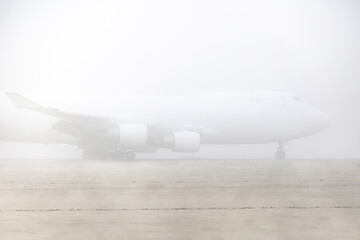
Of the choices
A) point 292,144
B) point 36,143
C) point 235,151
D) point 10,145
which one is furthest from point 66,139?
point 292,144

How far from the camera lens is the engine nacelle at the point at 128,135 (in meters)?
26.7

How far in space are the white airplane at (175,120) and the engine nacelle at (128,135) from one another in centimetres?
93

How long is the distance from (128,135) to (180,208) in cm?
1766

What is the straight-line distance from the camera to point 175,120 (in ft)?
95.8

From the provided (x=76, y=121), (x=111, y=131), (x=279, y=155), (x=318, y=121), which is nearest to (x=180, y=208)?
(x=111, y=131)

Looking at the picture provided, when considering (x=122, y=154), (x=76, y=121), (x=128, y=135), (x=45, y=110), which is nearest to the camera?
(x=128, y=135)

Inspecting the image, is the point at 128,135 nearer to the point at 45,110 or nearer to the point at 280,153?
the point at 45,110

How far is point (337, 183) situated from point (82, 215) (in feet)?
24.0

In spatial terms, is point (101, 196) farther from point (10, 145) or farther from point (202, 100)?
point (10, 145)

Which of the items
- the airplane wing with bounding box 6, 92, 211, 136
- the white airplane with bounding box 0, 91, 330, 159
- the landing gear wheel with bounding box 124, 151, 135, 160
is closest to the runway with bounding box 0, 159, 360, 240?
the airplane wing with bounding box 6, 92, 211, 136

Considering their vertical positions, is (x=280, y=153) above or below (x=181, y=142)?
below

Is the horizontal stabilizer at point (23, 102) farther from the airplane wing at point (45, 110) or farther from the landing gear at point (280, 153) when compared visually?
the landing gear at point (280, 153)

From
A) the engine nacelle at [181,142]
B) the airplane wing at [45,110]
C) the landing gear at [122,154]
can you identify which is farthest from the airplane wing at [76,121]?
the engine nacelle at [181,142]

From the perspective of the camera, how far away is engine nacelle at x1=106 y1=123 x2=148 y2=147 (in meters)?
26.7
